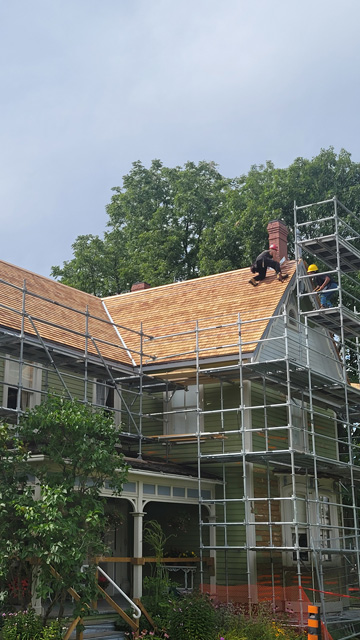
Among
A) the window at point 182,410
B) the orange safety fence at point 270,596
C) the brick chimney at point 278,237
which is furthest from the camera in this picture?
the brick chimney at point 278,237

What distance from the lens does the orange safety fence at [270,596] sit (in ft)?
50.6

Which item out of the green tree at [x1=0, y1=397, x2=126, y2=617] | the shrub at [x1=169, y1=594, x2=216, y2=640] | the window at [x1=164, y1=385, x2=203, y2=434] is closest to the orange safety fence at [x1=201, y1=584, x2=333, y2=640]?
the shrub at [x1=169, y1=594, x2=216, y2=640]

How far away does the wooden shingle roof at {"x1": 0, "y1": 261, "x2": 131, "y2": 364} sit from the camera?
17.2m

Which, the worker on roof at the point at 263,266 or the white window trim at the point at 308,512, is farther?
the worker on roof at the point at 263,266

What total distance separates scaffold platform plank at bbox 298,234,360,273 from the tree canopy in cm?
1244

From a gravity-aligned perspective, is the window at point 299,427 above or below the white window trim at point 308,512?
above

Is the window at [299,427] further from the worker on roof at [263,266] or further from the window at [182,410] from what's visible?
the worker on roof at [263,266]

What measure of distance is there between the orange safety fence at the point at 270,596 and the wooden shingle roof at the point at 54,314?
6.10 meters

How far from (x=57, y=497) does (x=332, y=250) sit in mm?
10592

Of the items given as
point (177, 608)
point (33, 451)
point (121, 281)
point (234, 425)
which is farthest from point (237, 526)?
point (121, 281)

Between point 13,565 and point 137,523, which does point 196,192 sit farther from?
point 13,565

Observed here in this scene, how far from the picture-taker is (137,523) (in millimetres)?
15688

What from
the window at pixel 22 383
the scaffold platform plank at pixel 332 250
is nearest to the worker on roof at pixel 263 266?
the scaffold platform plank at pixel 332 250

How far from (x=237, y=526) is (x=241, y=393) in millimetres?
3383
